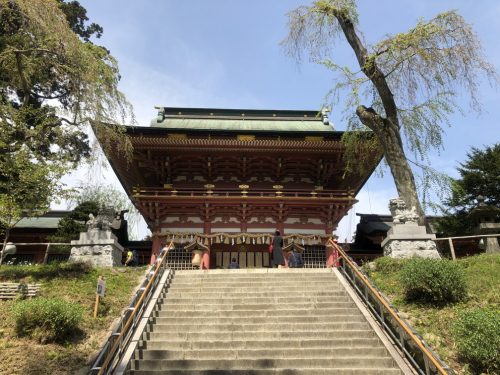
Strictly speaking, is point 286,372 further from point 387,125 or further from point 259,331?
point 387,125

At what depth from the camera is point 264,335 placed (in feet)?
29.1

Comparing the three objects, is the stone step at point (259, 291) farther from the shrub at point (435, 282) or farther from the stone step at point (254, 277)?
the shrub at point (435, 282)

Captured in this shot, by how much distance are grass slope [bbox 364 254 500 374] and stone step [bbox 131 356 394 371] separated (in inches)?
44.0

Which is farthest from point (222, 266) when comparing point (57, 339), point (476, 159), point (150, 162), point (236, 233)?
point (476, 159)

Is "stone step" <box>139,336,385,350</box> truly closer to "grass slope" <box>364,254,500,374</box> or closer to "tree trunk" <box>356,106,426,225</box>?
"grass slope" <box>364,254,500,374</box>

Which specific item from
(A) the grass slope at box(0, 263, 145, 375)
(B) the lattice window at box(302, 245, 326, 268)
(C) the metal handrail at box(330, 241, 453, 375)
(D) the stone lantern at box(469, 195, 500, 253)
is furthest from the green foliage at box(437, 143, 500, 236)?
(A) the grass slope at box(0, 263, 145, 375)

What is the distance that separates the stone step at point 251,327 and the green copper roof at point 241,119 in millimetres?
→ 17470

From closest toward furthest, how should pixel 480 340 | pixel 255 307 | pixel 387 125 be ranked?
pixel 480 340 → pixel 255 307 → pixel 387 125

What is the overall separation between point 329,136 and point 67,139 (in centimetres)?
1184

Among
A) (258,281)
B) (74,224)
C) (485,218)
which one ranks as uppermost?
(485,218)

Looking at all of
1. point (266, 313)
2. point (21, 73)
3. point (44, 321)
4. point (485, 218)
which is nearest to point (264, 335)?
point (266, 313)

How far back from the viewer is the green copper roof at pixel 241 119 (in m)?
25.8

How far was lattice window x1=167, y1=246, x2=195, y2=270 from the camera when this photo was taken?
19.0 metres

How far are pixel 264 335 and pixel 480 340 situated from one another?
4.20 metres
